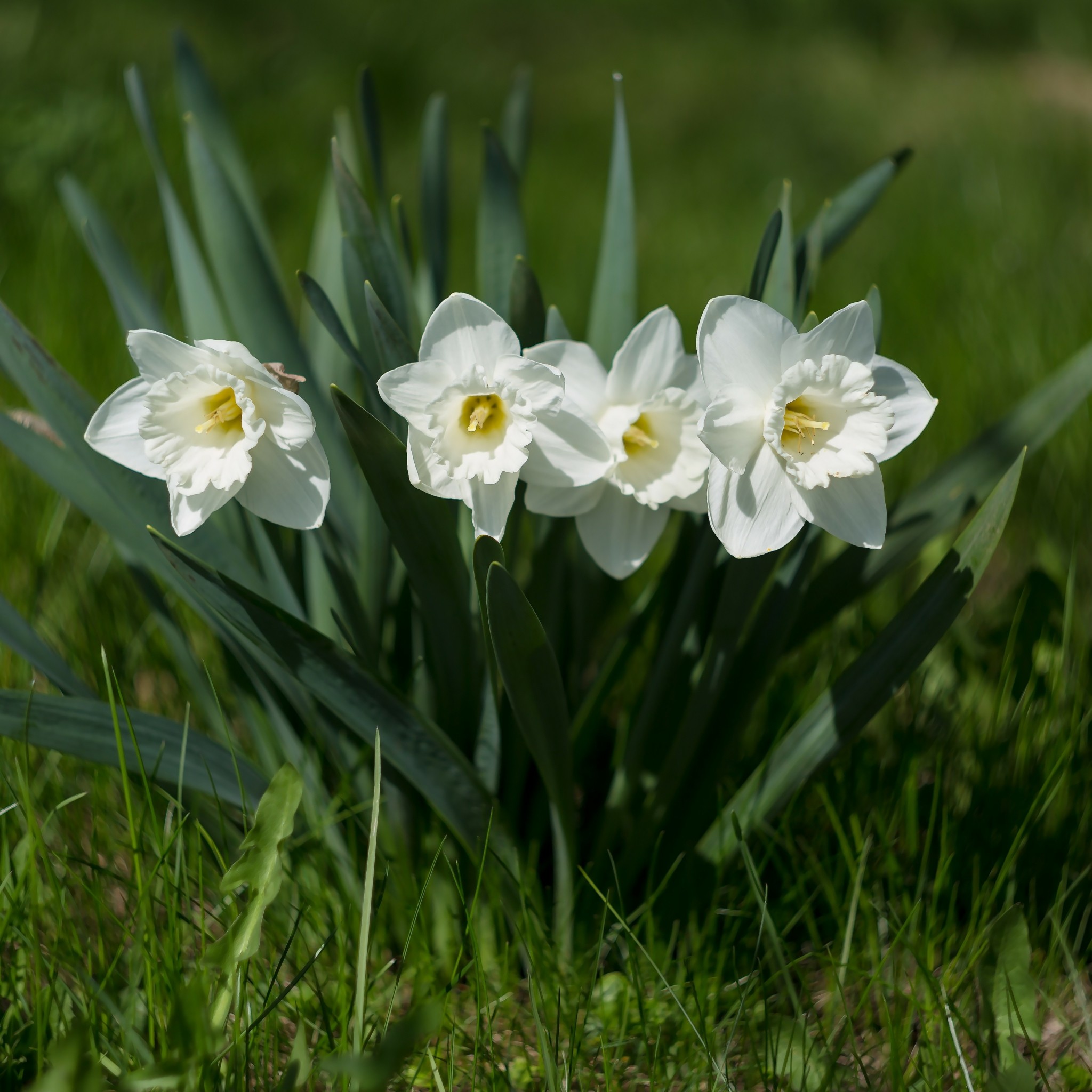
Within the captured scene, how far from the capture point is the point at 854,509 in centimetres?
68

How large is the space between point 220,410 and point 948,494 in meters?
0.67

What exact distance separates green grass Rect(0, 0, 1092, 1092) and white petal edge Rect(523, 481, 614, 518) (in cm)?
34

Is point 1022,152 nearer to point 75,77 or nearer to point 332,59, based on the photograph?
point 332,59

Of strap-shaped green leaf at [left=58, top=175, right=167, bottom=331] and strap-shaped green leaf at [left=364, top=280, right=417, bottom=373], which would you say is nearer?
strap-shaped green leaf at [left=364, top=280, right=417, bottom=373]

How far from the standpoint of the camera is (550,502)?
73 centimetres

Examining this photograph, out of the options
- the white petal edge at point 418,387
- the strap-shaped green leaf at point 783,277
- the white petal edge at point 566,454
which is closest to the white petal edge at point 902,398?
the strap-shaped green leaf at point 783,277

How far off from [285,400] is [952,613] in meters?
0.57

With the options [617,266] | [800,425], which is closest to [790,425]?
[800,425]

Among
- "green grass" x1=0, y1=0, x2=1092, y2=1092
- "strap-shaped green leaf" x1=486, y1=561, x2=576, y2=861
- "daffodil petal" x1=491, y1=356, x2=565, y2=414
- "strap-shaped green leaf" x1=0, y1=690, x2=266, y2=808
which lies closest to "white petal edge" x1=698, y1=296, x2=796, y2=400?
"daffodil petal" x1=491, y1=356, x2=565, y2=414

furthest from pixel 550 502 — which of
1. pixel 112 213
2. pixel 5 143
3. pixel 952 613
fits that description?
pixel 5 143

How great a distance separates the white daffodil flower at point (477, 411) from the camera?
65 cm

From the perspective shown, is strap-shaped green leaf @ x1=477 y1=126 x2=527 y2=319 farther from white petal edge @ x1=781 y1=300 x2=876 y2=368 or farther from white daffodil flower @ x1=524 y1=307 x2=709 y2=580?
white petal edge @ x1=781 y1=300 x2=876 y2=368

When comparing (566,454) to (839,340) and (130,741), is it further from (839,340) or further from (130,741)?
(130,741)

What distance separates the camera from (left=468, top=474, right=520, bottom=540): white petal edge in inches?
26.7
